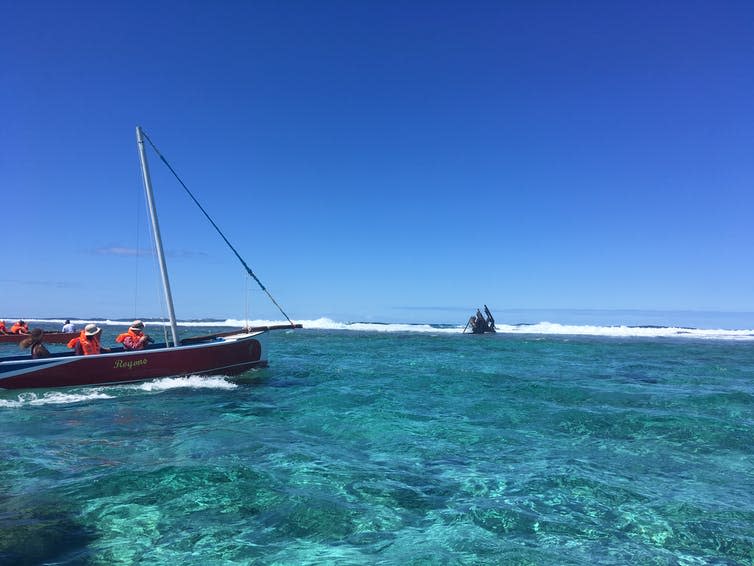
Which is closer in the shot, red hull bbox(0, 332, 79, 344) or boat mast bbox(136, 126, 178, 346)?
boat mast bbox(136, 126, 178, 346)

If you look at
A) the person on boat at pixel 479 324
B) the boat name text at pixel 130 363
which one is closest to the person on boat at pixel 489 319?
the person on boat at pixel 479 324

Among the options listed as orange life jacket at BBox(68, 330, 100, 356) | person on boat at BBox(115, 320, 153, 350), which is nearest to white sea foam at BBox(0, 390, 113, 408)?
orange life jacket at BBox(68, 330, 100, 356)

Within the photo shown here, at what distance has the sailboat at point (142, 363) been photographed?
1518cm

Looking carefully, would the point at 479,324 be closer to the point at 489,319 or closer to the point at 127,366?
the point at 489,319

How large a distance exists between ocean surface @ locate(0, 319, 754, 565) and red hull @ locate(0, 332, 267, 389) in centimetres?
42

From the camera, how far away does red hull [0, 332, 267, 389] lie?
49.7 ft

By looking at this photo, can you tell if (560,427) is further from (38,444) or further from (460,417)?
(38,444)

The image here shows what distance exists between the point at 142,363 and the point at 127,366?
46cm

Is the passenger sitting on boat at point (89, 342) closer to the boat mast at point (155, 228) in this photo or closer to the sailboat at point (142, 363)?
the sailboat at point (142, 363)

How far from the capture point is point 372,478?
785 cm

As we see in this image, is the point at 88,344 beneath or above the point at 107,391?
above

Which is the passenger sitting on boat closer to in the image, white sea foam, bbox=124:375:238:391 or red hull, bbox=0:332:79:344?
white sea foam, bbox=124:375:238:391

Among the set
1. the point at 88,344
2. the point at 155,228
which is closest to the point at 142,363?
the point at 88,344

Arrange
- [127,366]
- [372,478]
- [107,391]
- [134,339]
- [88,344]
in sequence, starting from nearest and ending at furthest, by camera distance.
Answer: [372,478], [107,391], [127,366], [88,344], [134,339]
